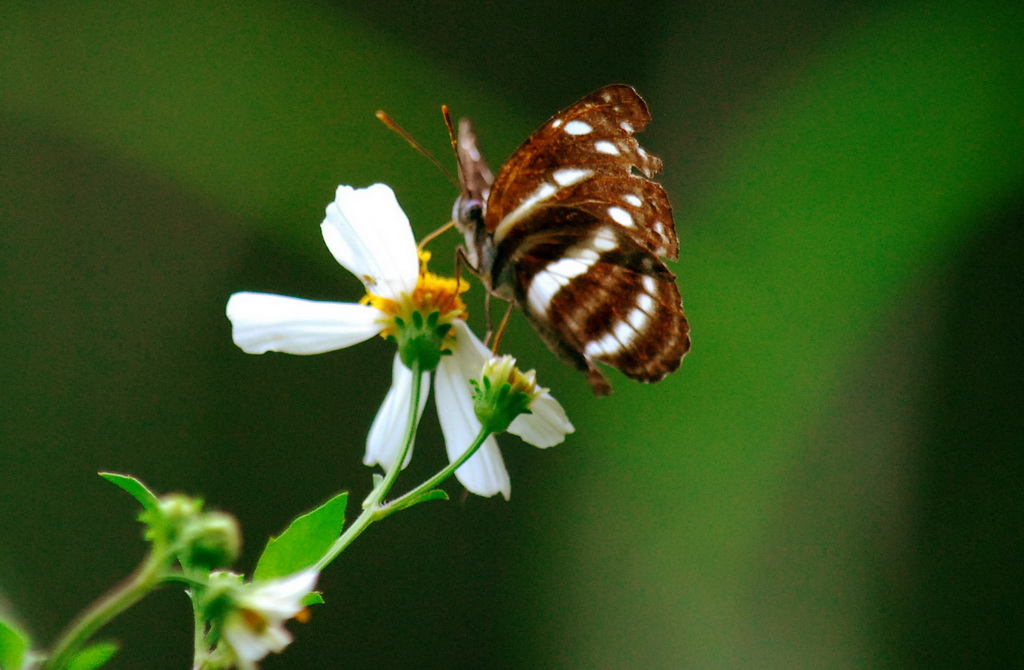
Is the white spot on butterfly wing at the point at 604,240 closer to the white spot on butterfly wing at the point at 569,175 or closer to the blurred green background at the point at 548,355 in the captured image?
the white spot on butterfly wing at the point at 569,175

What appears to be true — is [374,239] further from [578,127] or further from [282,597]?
[282,597]

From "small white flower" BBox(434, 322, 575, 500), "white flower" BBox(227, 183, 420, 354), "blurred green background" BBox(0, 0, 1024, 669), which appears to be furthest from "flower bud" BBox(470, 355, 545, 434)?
"blurred green background" BBox(0, 0, 1024, 669)

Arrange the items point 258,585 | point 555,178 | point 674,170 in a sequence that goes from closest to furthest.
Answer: point 258,585 < point 555,178 < point 674,170

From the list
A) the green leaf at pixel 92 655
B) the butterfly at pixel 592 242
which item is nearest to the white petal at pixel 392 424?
the butterfly at pixel 592 242

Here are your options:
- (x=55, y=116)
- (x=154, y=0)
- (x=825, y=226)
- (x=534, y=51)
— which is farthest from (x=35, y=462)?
(x=825, y=226)

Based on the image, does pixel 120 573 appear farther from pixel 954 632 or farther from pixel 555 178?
pixel 954 632

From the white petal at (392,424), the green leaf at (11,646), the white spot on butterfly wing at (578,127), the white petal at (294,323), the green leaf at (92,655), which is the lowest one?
the white petal at (392,424)

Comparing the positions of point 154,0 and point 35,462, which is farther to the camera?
point 154,0
